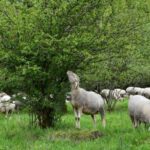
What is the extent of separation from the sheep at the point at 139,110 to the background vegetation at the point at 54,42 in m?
2.16

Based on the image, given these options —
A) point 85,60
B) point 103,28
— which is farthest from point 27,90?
point 103,28

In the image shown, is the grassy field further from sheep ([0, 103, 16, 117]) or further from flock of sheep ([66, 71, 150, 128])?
sheep ([0, 103, 16, 117])

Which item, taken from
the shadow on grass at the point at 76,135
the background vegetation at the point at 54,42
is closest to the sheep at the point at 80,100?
the background vegetation at the point at 54,42

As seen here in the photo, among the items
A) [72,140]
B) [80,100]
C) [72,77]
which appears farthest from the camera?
[80,100]

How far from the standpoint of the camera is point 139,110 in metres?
15.6

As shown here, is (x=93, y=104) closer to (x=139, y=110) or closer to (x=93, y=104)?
(x=93, y=104)

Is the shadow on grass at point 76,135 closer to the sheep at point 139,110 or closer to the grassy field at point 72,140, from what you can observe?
the grassy field at point 72,140

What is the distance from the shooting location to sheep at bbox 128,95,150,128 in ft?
49.9

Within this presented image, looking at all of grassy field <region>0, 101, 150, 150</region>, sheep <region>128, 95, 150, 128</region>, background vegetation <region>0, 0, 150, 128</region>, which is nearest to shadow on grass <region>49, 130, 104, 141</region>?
grassy field <region>0, 101, 150, 150</region>

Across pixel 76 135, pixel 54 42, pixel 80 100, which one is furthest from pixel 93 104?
pixel 76 135

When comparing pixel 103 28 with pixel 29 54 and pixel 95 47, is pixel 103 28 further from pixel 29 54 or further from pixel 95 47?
pixel 29 54

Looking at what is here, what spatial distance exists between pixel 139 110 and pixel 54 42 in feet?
11.5

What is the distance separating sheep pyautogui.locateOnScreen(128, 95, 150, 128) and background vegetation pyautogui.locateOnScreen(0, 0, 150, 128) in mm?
2164

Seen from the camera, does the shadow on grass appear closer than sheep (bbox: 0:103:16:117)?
Yes
